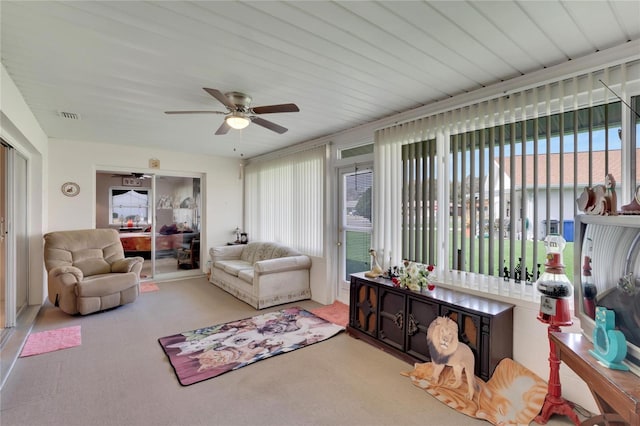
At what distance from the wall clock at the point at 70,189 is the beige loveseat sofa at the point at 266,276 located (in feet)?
7.82

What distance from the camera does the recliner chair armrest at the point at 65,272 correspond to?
3.76 metres

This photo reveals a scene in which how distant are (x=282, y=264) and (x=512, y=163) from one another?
305cm

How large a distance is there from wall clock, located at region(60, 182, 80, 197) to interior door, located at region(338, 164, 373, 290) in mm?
4184

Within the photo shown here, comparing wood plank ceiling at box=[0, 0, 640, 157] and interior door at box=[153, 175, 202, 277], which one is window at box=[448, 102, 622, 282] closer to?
wood plank ceiling at box=[0, 0, 640, 157]

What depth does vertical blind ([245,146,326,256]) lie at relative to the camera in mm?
4680

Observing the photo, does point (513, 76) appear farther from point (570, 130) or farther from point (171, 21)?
point (171, 21)

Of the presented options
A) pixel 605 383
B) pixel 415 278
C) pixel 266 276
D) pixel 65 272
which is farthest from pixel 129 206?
pixel 605 383

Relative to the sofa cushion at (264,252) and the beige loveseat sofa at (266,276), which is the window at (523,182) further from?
the sofa cushion at (264,252)

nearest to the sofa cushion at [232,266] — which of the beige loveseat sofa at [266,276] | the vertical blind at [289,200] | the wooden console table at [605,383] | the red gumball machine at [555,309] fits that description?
the beige loveseat sofa at [266,276]

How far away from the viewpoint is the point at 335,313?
402 cm

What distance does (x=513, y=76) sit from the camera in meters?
2.50

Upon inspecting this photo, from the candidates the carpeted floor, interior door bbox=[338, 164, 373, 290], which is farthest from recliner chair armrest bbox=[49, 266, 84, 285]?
interior door bbox=[338, 164, 373, 290]

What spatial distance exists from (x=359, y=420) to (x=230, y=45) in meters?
2.62

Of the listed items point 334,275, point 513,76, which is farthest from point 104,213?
point 513,76
